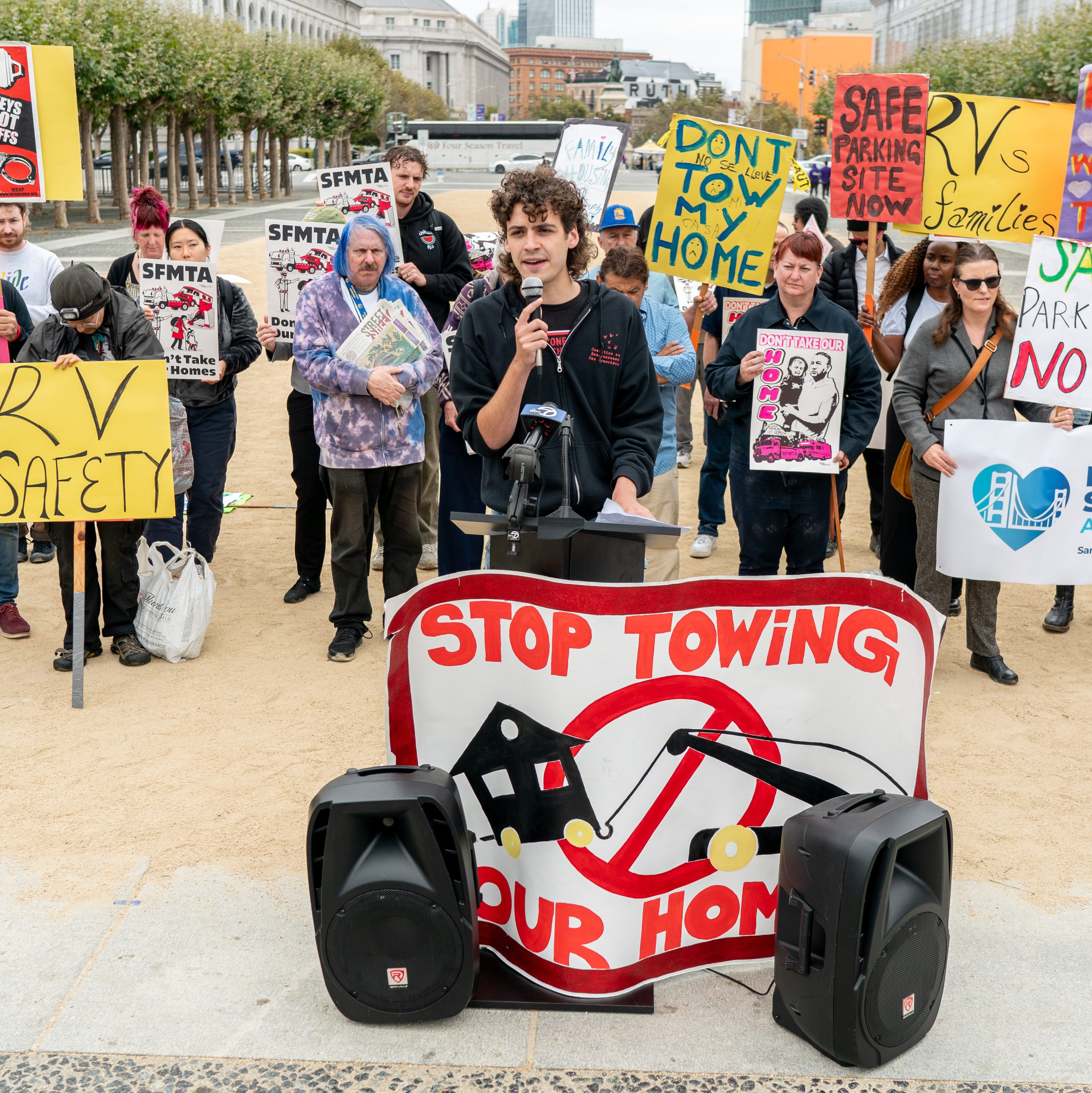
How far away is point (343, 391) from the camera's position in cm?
522

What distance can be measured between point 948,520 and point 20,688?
13.6 ft

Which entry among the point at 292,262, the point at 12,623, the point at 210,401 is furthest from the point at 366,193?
the point at 12,623

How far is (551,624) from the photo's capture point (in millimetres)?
2973

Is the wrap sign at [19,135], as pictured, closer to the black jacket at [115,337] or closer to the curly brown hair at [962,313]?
the black jacket at [115,337]

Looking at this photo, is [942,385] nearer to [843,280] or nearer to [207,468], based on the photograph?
[843,280]

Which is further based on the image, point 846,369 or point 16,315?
point 16,315

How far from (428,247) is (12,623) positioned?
2.92 m

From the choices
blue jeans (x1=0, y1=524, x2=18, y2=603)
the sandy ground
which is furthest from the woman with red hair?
blue jeans (x1=0, y1=524, x2=18, y2=603)

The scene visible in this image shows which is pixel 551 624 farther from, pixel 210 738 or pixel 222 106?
pixel 222 106

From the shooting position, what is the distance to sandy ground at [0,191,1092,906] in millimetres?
3900

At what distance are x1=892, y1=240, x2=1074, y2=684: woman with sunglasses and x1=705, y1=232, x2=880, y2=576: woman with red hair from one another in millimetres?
176

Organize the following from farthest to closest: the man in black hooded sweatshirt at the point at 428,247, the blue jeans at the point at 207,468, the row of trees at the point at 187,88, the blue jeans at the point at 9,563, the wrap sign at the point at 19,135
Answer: the row of trees at the point at 187,88 < the man in black hooded sweatshirt at the point at 428,247 < the blue jeans at the point at 207,468 < the wrap sign at the point at 19,135 < the blue jeans at the point at 9,563

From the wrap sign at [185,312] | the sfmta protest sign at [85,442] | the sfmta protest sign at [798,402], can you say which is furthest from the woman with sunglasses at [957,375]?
the wrap sign at [185,312]

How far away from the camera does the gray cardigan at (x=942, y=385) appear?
16.9 ft
